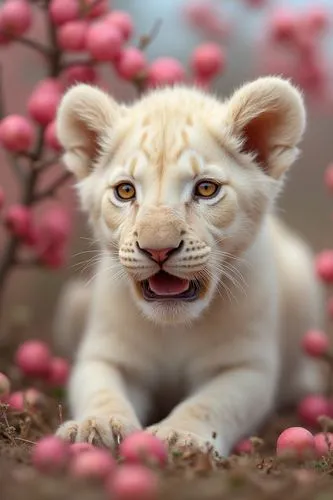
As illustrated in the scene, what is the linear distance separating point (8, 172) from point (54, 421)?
2293mm

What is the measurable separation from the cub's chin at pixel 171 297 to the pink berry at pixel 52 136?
64 cm

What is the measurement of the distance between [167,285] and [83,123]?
0.57 m

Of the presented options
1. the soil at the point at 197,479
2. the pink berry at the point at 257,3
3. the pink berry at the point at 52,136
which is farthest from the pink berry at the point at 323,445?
the pink berry at the point at 257,3

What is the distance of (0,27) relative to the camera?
108 inches

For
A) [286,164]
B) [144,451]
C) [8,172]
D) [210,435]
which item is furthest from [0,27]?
[8,172]

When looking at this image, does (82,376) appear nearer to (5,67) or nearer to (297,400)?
(297,400)

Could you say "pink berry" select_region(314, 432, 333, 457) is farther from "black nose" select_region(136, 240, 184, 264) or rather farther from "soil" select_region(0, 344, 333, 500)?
"black nose" select_region(136, 240, 184, 264)

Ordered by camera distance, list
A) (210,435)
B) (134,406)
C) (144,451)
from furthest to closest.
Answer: (134,406)
(210,435)
(144,451)

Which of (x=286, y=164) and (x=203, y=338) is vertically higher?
(x=286, y=164)

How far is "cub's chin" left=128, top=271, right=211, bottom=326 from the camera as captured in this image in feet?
7.22

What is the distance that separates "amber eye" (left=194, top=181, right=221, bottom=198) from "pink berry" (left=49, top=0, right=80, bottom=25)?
829 millimetres

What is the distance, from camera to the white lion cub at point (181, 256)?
2135 mm

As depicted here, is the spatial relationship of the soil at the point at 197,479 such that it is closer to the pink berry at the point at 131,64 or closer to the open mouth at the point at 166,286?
the open mouth at the point at 166,286

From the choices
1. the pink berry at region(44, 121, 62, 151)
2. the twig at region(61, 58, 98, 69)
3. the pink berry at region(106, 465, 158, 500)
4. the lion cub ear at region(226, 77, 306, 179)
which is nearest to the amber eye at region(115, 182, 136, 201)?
the lion cub ear at region(226, 77, 306, 179)
